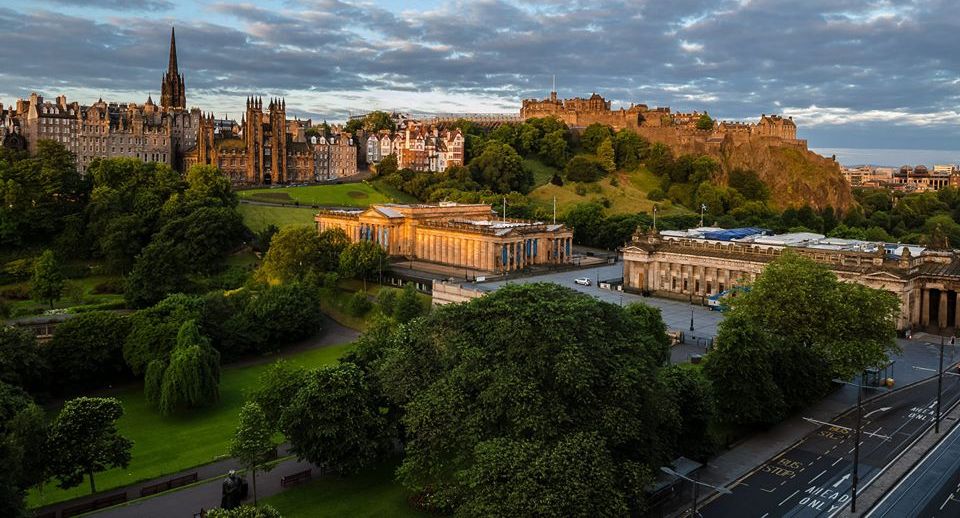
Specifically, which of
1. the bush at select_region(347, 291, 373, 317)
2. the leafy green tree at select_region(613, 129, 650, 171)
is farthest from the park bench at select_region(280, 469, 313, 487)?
the leafy green tree at select_region(613, 129, 650, 171)

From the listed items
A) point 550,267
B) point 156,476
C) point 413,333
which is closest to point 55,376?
point 156,476

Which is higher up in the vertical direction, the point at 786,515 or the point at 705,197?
the point at 705,197

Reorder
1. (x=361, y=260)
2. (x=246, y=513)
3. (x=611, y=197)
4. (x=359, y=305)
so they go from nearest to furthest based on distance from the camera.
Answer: (x=246, y=513), (x=359, y=305), (x=361, y=260), (x=611, y=197)

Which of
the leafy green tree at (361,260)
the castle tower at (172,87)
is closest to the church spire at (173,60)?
the castle tower at (172,87)

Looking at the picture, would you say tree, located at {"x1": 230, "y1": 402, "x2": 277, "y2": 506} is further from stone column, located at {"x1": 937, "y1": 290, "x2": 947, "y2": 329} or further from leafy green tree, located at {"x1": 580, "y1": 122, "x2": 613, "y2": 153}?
leafy green tree, located at {"x1": 580, "y1": 122, "x2": 613, "y2": 153}

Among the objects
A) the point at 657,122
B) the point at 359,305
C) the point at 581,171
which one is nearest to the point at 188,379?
the point at 359,305

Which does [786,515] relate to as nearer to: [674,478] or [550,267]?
[674,478]

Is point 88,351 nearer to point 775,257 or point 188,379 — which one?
point 188,379

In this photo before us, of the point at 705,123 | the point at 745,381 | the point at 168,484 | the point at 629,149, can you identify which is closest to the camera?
the point at 168,484
